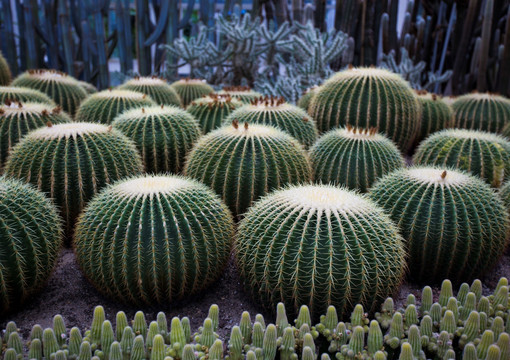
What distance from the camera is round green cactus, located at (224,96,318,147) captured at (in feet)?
14.0

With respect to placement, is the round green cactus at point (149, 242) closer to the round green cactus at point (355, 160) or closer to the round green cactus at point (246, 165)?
the round green cactus at point (246, 165)

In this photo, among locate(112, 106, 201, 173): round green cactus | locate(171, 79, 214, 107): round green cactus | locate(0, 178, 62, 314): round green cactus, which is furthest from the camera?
locate(171, 79, 214, 107): round green cactus

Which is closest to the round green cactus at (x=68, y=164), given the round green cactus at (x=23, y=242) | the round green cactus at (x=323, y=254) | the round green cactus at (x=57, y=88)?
the round green cactus at (x=23, y=242)

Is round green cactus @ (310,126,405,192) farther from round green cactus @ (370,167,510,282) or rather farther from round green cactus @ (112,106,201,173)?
round green cactus @ (112,106,201,173)

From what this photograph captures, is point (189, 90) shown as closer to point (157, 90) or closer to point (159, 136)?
point (157, 90)

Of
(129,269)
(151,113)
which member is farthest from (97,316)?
(151,113)

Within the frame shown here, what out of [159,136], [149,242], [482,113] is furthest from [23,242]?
[482,113]

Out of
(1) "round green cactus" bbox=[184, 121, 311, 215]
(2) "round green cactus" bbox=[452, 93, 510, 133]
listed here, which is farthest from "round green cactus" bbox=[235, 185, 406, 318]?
(2) "round green cactus" bbox=[452, 93, 510, 133]

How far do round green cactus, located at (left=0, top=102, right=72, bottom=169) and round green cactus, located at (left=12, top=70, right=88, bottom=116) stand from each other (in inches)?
55.3

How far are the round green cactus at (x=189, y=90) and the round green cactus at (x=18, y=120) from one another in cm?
221

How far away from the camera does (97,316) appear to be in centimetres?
217

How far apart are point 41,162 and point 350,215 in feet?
7.24

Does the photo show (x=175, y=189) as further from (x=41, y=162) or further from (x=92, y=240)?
(x=41, y=162)

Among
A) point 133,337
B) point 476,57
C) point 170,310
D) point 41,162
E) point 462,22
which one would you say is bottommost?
point 170,310
